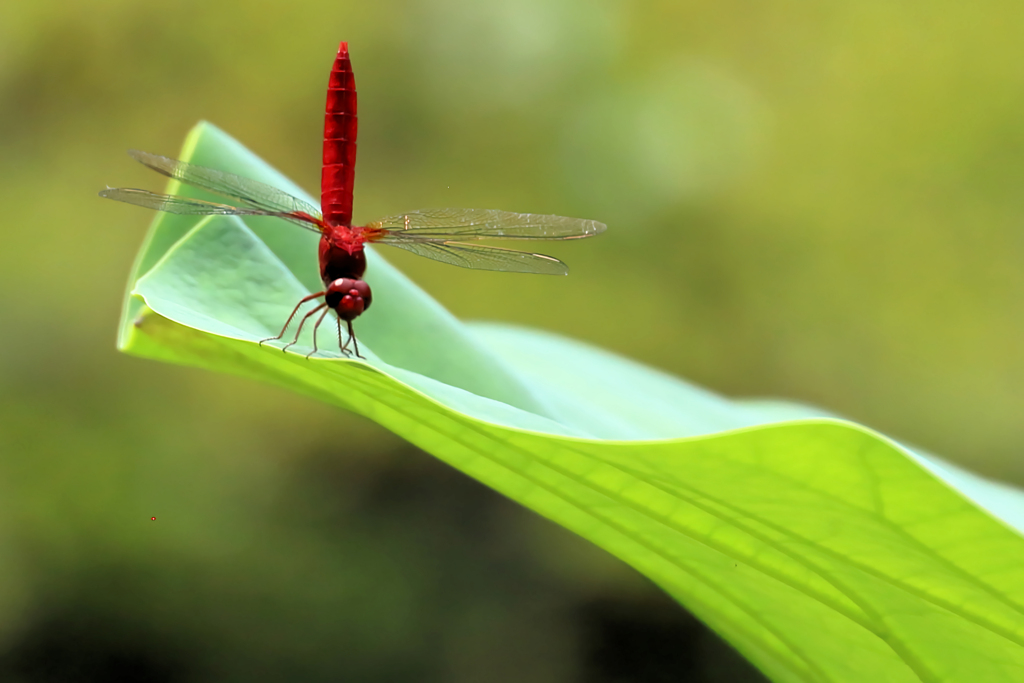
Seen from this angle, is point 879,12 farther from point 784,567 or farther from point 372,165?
point 784,567

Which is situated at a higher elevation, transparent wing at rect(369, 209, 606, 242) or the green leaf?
transparent wing at rect(369, 209, 606, 242)

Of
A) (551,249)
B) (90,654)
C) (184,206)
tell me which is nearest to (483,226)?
(184,206)

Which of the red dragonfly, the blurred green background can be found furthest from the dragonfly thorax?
the blurred green background

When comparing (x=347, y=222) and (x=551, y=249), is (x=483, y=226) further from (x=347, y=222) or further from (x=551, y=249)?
(x=551, y=249)

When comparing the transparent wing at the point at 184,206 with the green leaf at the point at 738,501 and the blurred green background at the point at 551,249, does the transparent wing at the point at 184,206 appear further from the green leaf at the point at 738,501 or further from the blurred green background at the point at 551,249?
the blurred green background at the point at 551,249

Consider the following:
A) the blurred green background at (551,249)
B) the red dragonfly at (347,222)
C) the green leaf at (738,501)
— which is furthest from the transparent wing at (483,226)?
the blurred green background at (551,249)

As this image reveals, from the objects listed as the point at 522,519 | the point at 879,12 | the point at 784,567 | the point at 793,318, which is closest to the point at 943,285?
the point at 793,318

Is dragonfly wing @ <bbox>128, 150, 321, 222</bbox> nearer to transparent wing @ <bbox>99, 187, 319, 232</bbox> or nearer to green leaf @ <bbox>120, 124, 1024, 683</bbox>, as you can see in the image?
transparent wing @ <bbox>99, 187, 319, 232</bbox>
